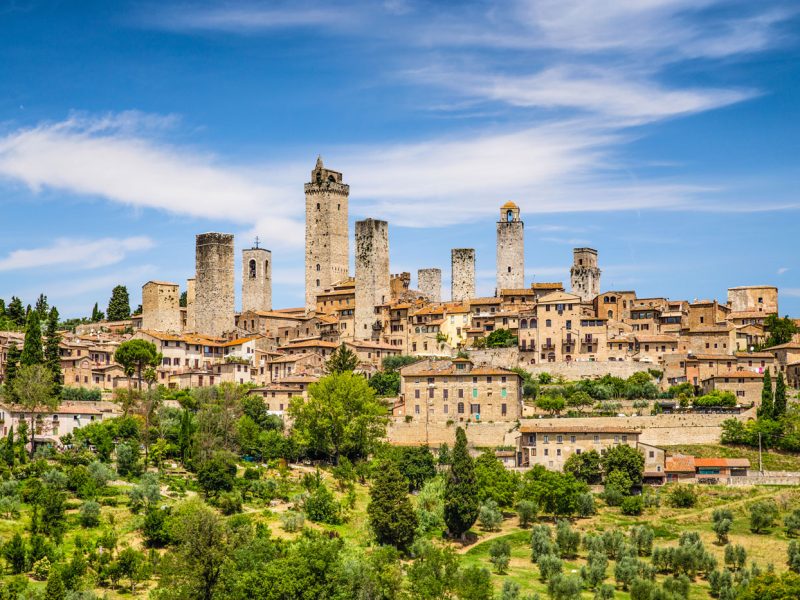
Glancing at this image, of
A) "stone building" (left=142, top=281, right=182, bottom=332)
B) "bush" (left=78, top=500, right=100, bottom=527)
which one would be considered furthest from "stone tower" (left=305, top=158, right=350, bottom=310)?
"bush" (left=78, top=500, right=100, bottom=527)

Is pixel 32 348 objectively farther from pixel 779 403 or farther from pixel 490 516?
pixel 779 403

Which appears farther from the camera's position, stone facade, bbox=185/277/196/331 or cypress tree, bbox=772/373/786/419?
stone facade, bbox=185/277/196/331

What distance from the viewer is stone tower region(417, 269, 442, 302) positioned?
10419 cm

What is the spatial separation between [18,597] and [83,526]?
8432mm

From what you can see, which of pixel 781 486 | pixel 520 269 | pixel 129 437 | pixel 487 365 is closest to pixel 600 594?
pixel 781 486

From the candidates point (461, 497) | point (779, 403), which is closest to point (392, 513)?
point (461, 497)

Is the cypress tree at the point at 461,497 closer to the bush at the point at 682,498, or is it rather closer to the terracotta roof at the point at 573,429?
the terracotta roof at the point at 573,429

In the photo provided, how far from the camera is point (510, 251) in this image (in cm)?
9988

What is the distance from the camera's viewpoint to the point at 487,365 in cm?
7988

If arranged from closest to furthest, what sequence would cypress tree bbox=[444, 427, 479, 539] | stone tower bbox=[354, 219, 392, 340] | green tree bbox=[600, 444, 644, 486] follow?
cypress tree bbox=[444, 427, 479, 539] < green tree bbox=[600, 444, 644, 486] < stone tower bbox=[354, 219, 392, 340]

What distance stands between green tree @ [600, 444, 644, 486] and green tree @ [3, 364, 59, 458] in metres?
28.3

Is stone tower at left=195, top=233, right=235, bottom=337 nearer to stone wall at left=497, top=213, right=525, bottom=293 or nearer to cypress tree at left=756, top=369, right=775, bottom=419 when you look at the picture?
stone wall at left=497, top=213, right=525, bottom=293

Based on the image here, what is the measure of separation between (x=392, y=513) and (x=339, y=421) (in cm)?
1231

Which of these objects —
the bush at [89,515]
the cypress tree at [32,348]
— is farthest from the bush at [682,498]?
the cypress tree at [32,348]
